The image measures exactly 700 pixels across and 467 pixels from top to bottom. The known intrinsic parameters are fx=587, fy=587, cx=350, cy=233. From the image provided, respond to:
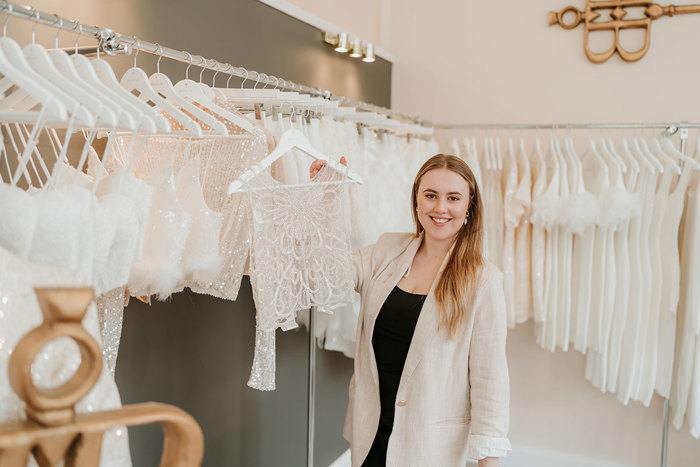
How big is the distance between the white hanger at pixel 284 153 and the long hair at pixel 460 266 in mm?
334

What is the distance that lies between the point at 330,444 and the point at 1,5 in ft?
9.25

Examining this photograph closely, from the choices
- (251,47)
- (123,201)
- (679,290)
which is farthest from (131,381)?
(679,290)

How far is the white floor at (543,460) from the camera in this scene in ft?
12.3

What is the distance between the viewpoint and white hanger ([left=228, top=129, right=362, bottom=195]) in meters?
1.67

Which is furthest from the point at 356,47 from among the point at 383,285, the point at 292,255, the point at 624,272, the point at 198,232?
the point at 198,232

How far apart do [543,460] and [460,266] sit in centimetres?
249

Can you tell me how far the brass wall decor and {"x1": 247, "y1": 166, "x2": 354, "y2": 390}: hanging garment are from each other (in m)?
2.35

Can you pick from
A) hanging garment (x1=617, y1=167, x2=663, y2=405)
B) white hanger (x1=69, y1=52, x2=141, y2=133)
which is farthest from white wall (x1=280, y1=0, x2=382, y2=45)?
white hanger (x1=69, y1=52, x2=141, y2=133)

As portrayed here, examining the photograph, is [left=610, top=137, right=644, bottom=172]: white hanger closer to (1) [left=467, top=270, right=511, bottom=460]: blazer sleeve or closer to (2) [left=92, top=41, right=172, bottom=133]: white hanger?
(1) [left=467, top=270, right=511, bottom=460]: blazer sleeve

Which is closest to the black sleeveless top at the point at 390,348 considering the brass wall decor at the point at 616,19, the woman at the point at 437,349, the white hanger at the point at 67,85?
the woman at the point at 437,349

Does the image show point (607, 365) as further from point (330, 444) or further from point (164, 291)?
point (164, 291)

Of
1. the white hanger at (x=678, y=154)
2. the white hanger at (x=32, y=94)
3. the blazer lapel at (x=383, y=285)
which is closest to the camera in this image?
the white hanger at (x=32, y=94)

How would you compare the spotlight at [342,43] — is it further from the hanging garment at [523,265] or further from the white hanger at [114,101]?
the white hanger at [114,101]

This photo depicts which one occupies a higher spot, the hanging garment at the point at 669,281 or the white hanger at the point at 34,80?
the white hanger at the point at 34,80
